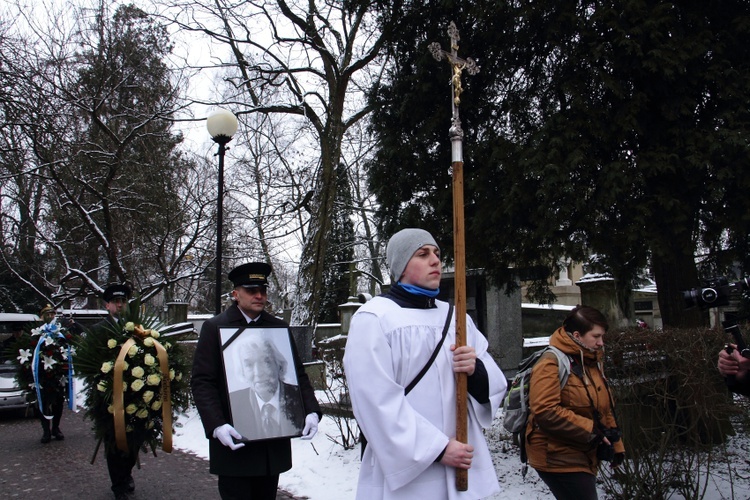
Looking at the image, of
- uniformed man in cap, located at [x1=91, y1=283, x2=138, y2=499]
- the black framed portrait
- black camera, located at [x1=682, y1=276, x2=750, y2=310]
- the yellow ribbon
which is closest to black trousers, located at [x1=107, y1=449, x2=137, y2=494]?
uniformed man in cap, located at [x1=91, y1=283, x2=138, y2=499]

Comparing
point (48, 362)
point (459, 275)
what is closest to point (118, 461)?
point (48, 362)

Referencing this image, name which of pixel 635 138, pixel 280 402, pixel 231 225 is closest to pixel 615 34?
pixel 635 138

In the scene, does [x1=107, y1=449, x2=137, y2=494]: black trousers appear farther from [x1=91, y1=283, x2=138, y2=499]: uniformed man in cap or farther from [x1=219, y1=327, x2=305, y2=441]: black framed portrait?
[x1=219, y1=327, x2=305, y2=441]: black framed portrait

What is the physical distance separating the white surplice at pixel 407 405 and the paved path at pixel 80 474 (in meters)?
4.16

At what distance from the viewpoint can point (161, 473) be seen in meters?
7.56

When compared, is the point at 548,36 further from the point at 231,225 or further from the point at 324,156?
the point at 231,225

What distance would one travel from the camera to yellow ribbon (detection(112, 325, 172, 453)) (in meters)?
5.17

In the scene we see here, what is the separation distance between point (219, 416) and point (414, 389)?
161 centimetres

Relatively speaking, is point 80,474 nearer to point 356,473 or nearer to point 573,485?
point 356,473

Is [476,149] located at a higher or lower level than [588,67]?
lower

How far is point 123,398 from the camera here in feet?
17.5

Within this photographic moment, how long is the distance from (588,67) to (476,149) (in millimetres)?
1798

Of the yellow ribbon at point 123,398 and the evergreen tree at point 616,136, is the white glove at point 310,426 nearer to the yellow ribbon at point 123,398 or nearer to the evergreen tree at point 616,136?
the yellow ribbon at point 123,398

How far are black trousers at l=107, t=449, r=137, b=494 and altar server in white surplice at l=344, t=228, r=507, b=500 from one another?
410 centimetres
